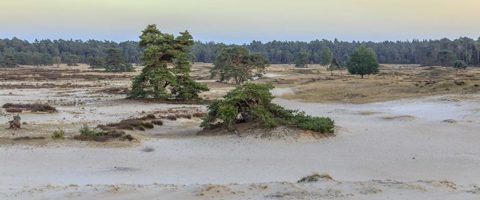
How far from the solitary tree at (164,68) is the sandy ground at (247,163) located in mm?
14255

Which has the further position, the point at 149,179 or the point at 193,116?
the point at 193,116

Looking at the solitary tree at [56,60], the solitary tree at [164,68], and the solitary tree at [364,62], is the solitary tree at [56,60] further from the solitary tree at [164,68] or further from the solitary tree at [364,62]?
the solitary tree at [164,68]

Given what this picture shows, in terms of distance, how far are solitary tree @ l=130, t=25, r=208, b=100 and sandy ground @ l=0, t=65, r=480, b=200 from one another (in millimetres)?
14255

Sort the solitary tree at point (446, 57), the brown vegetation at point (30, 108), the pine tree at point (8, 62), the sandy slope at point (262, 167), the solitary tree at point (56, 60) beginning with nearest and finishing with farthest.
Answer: the sandy slope at point (262, 167), the brown vegetation at point (30, 108), the solitary tree at point (446, 57), the pine tree at point (8, 62), the solitary tree at point (56, 60)

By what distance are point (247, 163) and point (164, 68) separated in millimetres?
28598

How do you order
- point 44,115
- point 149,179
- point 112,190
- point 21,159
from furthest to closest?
point 44,115 < point 21,159 < point 149,179 < point 112,190

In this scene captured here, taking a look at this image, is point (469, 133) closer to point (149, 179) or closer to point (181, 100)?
point (149, 179)

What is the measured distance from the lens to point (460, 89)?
46156 mm

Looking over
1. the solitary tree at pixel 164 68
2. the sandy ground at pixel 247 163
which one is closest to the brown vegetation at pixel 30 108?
the sandy ground at pixel 247 163

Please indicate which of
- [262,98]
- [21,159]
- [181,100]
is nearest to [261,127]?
[262,98]

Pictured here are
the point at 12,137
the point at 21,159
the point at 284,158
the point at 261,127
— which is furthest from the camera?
the point at 261,127

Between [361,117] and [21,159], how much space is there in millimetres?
22318

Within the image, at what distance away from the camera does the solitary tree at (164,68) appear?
47.1 metres

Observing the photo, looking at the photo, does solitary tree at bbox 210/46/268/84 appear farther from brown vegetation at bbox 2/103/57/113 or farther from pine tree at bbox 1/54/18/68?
pine tree at bbox 1/54/18/68
